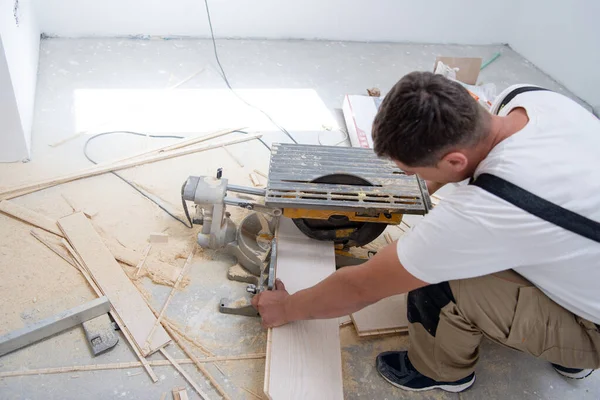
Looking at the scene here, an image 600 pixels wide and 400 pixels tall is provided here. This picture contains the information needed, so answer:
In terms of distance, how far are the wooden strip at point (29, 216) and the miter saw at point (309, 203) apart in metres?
0.69

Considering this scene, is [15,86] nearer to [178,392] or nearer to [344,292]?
[178,392]

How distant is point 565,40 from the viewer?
3.98m

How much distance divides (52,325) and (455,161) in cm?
153

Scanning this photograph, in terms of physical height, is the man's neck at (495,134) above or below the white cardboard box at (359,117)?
above

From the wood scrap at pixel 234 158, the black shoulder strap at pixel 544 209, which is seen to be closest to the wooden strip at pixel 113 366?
the black shoulder strap at pixel 544 209

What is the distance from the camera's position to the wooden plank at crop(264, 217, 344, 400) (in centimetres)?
161

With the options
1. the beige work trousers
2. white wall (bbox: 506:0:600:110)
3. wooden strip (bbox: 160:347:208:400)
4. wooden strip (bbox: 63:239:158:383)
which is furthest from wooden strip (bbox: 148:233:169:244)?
white wall (bbox: 506:0:600:110)

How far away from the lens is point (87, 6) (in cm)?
355

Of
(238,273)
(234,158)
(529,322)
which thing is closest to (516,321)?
(529,322)

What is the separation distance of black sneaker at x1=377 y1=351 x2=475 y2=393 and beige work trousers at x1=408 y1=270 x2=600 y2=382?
25 centimetres

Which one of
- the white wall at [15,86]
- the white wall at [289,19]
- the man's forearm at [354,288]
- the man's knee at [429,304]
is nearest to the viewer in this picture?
the man's forearm at [354,288]

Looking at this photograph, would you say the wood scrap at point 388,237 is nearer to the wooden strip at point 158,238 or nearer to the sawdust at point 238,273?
the sawdust at point 238,273

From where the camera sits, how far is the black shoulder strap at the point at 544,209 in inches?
46.8

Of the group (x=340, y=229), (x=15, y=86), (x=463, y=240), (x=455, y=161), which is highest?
(x=455, y=161)
